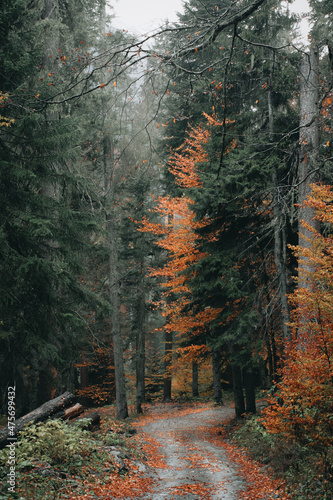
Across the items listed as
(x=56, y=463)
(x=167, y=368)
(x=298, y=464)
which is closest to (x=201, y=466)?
(x=298, y=464)

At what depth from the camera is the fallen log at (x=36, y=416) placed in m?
5.74

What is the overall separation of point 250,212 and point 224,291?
8.75ft

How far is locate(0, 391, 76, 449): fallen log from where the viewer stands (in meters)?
5.74

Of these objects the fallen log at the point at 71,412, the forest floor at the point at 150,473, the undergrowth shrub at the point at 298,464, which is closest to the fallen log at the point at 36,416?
the fallen log at the point at 71,412

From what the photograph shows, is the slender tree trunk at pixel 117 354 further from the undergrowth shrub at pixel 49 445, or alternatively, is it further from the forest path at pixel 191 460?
the undergrowth shrub at pixel 49 445

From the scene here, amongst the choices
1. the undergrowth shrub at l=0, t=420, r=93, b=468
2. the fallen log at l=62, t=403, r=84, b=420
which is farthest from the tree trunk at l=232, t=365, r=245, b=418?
the undergrowth shrub at l=0, t=420, r=93, b=468

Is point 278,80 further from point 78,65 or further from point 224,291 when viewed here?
point 78,65

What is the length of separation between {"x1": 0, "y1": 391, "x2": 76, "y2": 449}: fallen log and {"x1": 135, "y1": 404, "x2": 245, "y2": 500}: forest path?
2.43 m

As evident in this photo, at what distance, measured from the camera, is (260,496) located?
18.0 ft

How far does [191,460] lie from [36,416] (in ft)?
12.8

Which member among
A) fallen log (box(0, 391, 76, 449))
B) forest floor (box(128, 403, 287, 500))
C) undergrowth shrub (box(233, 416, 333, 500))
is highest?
fallen log (box(0, 391, 76, 449))

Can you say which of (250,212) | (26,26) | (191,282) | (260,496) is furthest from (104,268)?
(260,496)

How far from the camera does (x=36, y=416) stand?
22.6 ft

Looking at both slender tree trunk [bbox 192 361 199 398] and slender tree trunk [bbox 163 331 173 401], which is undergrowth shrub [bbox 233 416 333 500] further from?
slender tree trunk [bbox 192 361 199 398]
